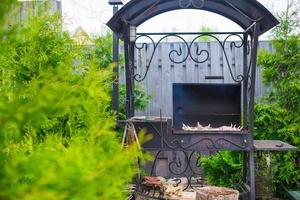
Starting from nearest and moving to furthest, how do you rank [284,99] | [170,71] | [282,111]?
[282,111], [284,99], [170,71]

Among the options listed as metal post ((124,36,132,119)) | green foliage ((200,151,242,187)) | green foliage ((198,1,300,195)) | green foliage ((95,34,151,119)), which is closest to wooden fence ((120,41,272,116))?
green foliage ((95,34,151,119))

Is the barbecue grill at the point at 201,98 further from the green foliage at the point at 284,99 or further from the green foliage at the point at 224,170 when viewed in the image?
the green foliage at the point at 284,99

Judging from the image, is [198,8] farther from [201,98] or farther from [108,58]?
[108,58]

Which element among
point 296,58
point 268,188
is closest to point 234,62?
point 296,58

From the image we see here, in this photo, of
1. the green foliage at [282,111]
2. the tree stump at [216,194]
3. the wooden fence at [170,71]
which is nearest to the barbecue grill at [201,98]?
the tree stump at [216,194]

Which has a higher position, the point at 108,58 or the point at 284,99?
the point at 108,58

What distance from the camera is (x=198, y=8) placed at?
3826 mm

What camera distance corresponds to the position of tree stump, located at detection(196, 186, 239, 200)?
322 centimetres

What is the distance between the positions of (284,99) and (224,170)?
3.96ft

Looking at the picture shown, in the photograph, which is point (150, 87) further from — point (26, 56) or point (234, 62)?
point (26, 56)

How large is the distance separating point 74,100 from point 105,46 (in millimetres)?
4589

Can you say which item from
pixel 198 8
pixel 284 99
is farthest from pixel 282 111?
pixel 198 8

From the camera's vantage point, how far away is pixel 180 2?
3.72 meters

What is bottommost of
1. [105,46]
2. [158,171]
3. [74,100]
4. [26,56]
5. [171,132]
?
[158,171]
